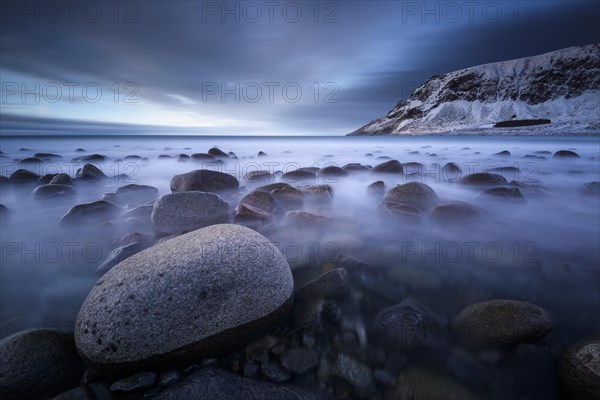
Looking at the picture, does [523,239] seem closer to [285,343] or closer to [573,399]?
[573,399]

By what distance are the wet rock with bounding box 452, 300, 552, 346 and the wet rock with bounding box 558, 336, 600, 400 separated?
259 mm

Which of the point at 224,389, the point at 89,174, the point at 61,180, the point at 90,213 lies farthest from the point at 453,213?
the point at 89,174

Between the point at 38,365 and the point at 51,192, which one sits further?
the point at 51,192

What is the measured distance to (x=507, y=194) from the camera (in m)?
7.29

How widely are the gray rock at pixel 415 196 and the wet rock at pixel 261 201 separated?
8.75 feet

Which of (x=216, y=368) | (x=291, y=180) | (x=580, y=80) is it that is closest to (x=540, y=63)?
(x=580, y=80)

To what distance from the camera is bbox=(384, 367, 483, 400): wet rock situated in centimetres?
232

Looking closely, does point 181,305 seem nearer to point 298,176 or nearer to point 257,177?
point 257,177

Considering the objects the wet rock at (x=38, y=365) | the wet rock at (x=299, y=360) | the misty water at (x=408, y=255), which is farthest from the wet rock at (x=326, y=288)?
the wet rock at (x=38, y=365)

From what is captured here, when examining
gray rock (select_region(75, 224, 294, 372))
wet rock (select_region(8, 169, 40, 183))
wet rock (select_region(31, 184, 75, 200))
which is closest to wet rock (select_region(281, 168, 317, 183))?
wet rock (select_region(31, 184, 75, 200))

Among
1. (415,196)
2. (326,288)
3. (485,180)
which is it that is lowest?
(326,288)

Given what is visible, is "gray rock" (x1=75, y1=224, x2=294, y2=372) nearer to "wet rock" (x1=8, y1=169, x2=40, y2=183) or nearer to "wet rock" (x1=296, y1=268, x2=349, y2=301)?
"wet rock" (x1=296, y1=268, x2=349, y2=301)

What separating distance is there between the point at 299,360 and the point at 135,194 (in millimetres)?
7174

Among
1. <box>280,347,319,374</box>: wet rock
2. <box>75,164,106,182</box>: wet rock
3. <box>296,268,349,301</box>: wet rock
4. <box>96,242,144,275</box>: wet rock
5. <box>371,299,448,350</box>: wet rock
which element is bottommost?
<box>280,347,319,374</box>: wet rock
